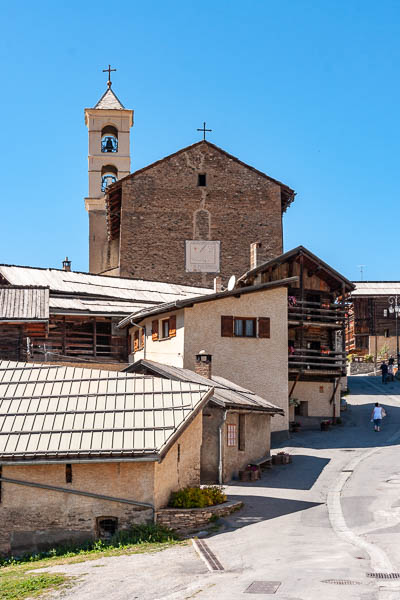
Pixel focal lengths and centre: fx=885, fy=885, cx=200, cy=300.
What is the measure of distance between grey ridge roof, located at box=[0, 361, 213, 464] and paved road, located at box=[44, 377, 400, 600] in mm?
2955

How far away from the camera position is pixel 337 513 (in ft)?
73.4

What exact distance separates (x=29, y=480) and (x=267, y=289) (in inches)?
658

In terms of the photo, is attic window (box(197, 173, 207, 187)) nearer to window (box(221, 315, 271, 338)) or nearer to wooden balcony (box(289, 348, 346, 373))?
wooden balcony (box(289, 348, 346, 373))

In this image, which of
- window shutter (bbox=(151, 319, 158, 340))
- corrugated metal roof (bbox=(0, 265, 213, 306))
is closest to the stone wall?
window shutter (bbox=(151, 319, 158, 340))

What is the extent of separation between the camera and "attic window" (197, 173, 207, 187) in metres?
51.8

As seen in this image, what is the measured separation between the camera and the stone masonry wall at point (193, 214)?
167 feet

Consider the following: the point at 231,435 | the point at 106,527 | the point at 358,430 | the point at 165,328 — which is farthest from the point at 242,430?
the point at 358,430

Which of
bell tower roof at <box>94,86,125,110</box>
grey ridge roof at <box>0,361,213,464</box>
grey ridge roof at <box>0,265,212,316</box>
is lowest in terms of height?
grey ridge roof at <box>0,361,213,464</box>

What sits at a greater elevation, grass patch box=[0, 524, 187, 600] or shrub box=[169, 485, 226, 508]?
shrub box=[169, 485, 226, 508]

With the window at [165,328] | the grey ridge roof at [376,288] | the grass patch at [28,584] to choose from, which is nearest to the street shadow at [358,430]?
the window at [165,328]

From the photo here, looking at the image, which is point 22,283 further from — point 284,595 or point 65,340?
point 284,595

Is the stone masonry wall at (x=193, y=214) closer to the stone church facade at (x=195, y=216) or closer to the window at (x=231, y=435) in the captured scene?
the stone church facade at (x=195, y=216)

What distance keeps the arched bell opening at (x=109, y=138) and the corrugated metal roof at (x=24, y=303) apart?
2180 centimetres

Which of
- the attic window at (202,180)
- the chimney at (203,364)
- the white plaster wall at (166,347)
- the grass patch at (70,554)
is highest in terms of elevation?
the attic window at (202,180)
